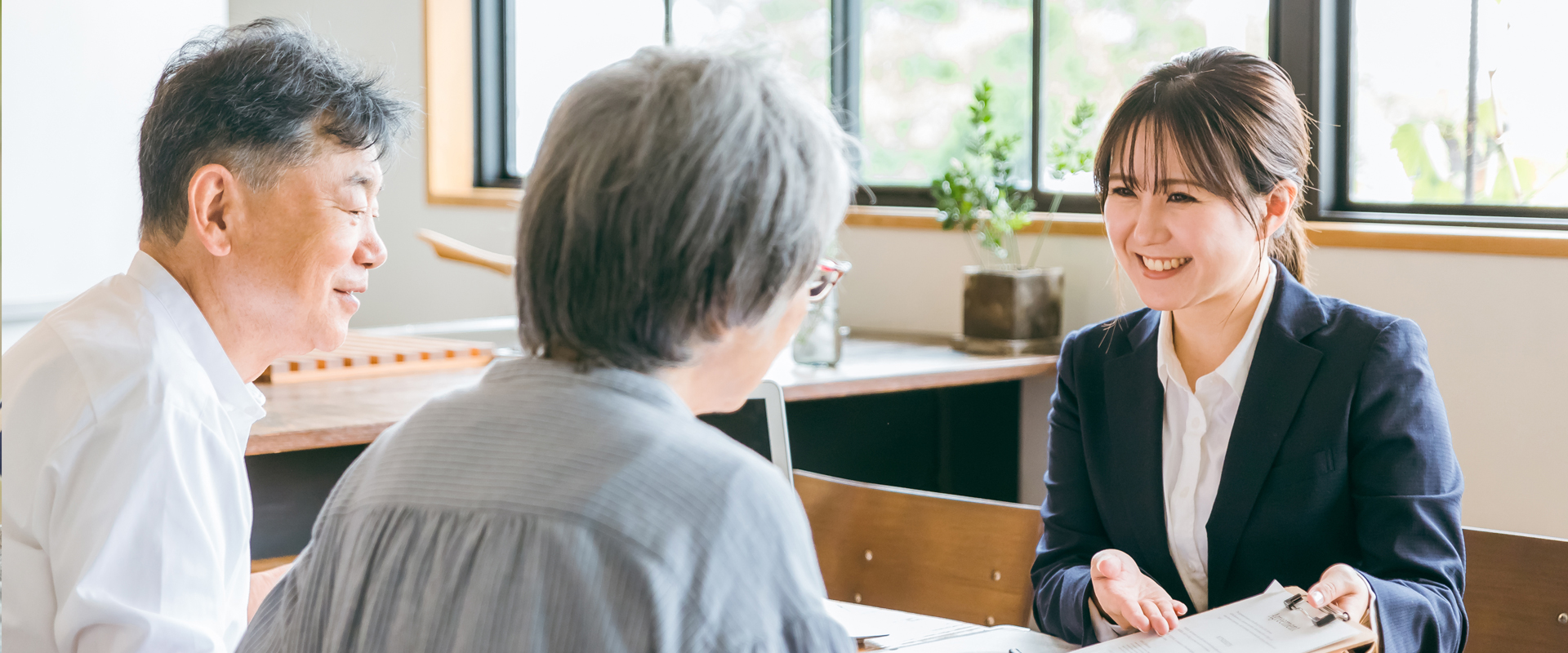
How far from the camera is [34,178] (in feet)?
12.1

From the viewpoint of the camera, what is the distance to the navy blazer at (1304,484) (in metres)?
1.31

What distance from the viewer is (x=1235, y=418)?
1.44m

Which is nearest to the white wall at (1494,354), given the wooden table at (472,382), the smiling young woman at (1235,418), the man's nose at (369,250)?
the wooden table at (472,382)

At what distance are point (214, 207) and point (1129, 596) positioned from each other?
0.93 meters

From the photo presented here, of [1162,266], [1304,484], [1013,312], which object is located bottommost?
[1304,484]

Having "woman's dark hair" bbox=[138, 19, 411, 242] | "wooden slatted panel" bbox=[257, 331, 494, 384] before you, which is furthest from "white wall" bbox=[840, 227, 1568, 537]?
"woman's dark hair" bbox=[138, 19, 411, 242]

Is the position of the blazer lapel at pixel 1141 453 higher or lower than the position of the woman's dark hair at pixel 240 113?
lower

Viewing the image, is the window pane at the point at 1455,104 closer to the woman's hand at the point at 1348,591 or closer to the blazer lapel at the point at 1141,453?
the blazer lapel at the point at 1141,453

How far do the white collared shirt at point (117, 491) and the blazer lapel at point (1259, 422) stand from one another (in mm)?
998

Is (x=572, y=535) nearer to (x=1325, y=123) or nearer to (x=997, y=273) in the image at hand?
(x=997, y=273)

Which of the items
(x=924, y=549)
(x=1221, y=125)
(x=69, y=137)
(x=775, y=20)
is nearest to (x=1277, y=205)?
(x=1221, y=125)

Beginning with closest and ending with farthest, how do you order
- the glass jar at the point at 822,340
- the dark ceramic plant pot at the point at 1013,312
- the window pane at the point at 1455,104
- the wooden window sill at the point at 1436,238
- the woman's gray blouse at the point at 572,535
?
the woman's gray blouse at the point at 572,535 < the wooden window sill at the point at 1436,238 < the window pane at the point at 1455,104 < the glass jar at the point at 822,340 < the dark ceramic plant pot at the point at 1013,312

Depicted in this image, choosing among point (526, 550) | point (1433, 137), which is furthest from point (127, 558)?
point (1433, 137)

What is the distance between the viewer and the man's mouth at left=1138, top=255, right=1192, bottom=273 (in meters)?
1.45
